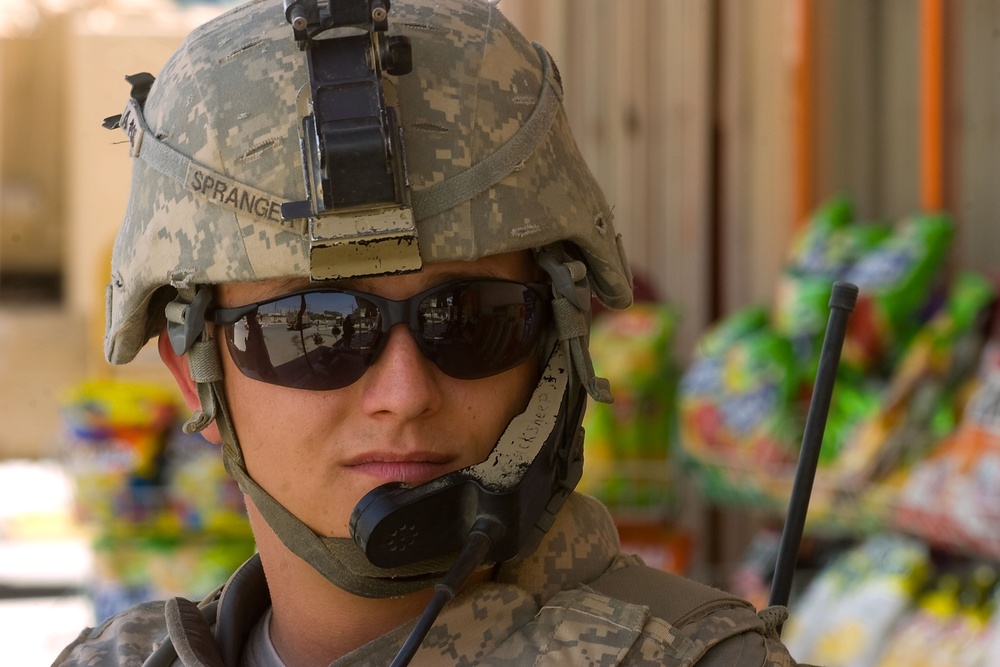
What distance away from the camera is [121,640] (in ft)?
5.88

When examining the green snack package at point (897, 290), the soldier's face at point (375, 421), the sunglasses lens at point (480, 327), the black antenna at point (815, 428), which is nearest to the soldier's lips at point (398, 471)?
the soldier's face at point (375, 421)

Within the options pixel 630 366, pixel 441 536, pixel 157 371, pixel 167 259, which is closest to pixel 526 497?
pixel 441 536

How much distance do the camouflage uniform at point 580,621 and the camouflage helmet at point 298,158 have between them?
0.35m

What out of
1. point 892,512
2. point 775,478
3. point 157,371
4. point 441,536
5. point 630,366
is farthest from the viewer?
point 157,371

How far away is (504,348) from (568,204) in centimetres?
21

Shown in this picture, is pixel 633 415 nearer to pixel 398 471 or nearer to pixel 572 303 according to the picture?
pixel 572 303

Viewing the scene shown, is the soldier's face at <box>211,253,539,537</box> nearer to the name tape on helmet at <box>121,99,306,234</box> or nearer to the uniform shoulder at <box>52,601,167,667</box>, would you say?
the name tape on helmet at <box>121,99,306,234</box>

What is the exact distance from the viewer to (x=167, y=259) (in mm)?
1625

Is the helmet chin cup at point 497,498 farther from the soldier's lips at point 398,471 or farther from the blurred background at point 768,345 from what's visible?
the blurred background at point 768,345

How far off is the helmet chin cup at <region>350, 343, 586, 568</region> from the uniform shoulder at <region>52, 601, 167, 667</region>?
0.48m

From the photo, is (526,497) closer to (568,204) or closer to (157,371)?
(568,204)

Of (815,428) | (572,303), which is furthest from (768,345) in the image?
(572,303)

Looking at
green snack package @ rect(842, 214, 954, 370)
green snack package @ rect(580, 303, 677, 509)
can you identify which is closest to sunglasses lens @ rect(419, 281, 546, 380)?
green snack package @ rect(842, 214, 954, 370)

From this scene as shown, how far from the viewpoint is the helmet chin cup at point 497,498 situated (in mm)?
1447
